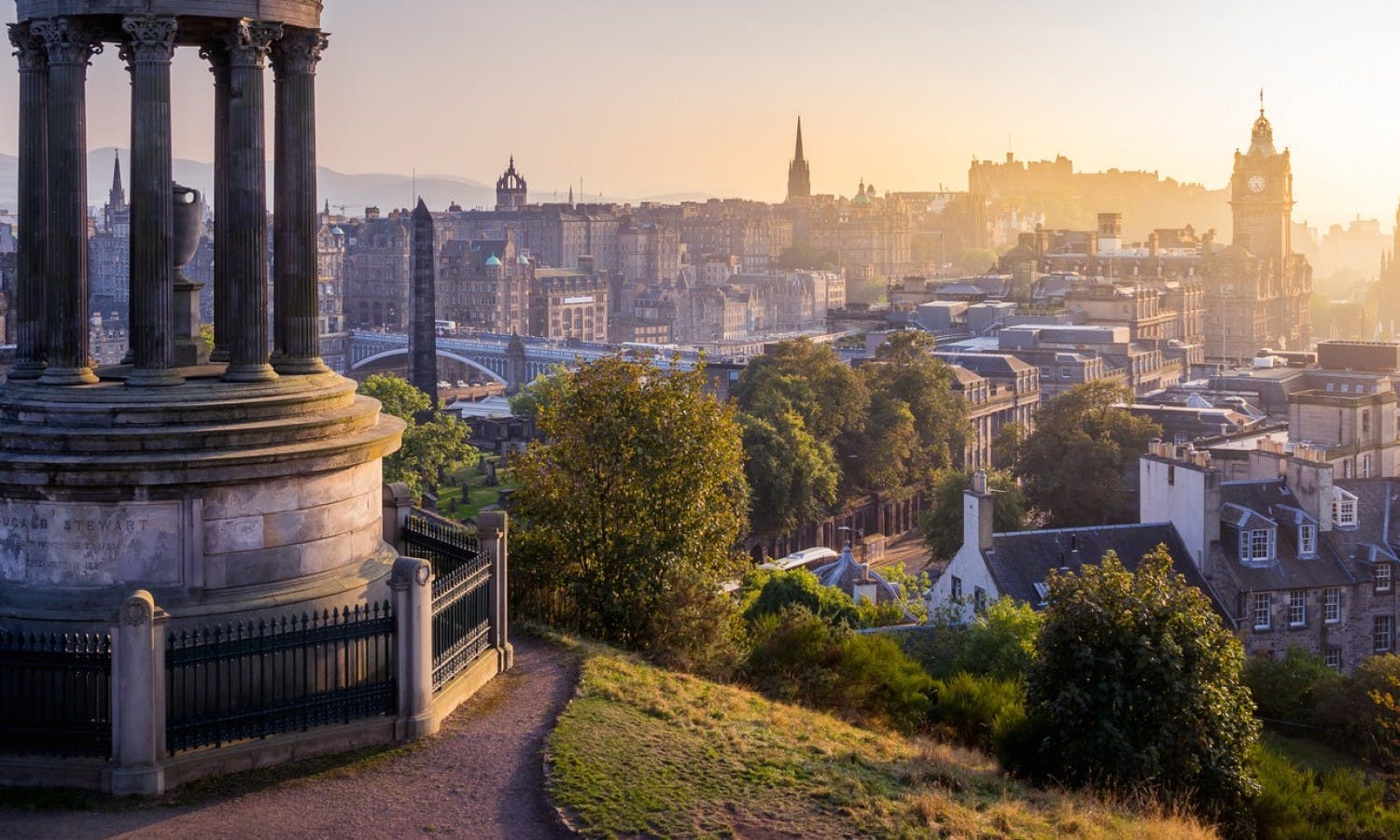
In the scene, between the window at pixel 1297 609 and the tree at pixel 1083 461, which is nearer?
the window at pixel 1297 609

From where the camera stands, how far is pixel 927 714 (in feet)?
78.7

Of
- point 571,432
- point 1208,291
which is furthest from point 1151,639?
point 1208,291

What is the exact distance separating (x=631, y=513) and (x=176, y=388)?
958 cm

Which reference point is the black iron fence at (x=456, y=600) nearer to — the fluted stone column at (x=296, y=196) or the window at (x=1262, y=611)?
the fluted stone column at (x=296, y=196)

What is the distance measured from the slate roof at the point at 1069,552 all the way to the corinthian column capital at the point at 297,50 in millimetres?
26326

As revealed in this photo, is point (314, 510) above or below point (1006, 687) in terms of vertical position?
above

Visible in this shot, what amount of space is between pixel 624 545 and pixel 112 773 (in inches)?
433

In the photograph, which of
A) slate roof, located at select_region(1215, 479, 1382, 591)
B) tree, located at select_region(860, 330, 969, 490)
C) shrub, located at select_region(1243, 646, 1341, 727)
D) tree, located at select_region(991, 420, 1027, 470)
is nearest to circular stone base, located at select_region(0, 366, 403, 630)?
shrub, located at select_region(1243, 646, 1341, 727)

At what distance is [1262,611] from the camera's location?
4275 cm

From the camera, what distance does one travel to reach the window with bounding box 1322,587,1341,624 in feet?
142

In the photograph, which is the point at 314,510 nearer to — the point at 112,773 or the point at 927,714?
the point at 112,773

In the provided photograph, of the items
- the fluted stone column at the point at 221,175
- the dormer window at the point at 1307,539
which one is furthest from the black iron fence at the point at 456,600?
the dormer window at the point at 1307,539

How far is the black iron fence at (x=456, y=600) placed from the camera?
18.5m

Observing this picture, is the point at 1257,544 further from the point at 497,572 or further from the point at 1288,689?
the point at 497,572
